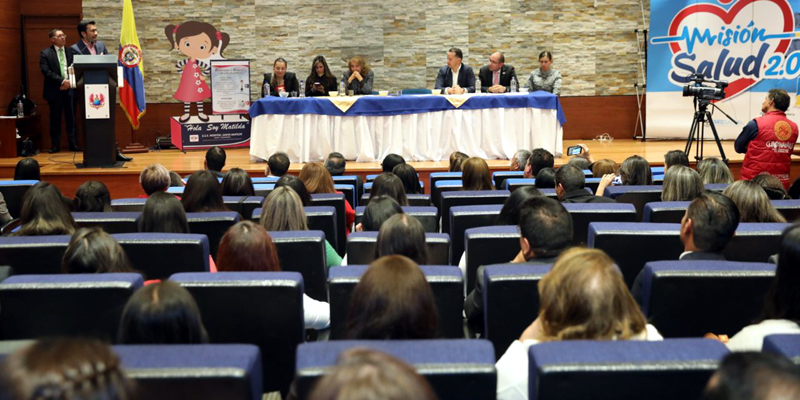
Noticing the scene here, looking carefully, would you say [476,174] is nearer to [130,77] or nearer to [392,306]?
[392,306]

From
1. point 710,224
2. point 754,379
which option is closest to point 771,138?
point 710,224

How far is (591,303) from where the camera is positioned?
1.87 metres

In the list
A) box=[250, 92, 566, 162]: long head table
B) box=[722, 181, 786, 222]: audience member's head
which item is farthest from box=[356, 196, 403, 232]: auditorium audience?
box=[250, 92, 566, 162]: long head table

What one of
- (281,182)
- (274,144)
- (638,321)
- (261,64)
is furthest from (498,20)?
(638,321)

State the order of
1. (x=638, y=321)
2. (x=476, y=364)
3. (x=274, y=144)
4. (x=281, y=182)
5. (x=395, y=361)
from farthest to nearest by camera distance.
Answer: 1. (x=274, y=144)
2. (x=281, y=182)
3. (x=638, y=321)
4. (x=476, y=364)
5. (x=395, y=361)

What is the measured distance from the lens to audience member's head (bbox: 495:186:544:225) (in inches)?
136

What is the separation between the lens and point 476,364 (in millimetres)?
1531

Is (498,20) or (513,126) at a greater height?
(498,20)

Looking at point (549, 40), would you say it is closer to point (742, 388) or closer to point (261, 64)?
point (261, 64)

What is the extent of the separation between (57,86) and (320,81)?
3338 millimetres

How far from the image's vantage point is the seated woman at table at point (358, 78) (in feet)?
30.3

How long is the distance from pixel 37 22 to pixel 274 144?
15.4 feet

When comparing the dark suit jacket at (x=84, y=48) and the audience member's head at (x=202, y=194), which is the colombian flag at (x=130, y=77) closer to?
the dark suit jacket at (x=84, y=48)

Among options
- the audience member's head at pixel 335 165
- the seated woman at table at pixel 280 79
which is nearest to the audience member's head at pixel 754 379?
the audience member's head at pixel 335 165
